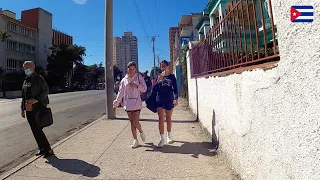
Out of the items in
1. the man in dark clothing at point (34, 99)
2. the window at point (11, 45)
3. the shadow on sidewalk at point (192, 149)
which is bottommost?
the shadow on sidewalk at point (192, 149)

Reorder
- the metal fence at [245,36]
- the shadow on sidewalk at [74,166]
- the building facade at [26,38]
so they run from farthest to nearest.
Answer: the building facade at [26,38] → the shadow on sidewalk at [74,166] → the metal fence at [245,36]

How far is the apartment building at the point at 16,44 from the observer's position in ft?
160

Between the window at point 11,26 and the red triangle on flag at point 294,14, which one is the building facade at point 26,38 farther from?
the red triangle on flag at point 294,14

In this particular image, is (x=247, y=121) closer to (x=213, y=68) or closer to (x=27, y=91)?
(x=213, y=68)

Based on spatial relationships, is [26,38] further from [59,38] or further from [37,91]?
[37,91]

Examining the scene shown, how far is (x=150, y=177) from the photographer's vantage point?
12.7 feet

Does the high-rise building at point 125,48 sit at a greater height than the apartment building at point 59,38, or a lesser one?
lesser

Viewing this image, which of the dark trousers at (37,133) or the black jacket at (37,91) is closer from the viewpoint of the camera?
the black jacket at (37,91)

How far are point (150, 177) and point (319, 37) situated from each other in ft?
9.58

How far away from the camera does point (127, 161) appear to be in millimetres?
4637

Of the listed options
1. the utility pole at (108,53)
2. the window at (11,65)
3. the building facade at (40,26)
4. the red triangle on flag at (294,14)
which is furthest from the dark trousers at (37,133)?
the building facade at (40,26)

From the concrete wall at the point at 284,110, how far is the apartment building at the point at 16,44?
5268 centimetres

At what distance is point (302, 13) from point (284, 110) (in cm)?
81

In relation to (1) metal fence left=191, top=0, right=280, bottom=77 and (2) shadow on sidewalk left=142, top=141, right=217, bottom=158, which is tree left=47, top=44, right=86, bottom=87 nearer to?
(2) shadow on sidewalk left=142, top=141, right=217, bottom=158
